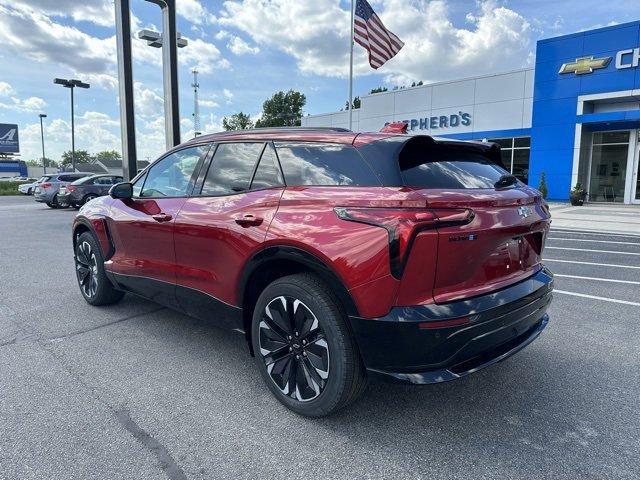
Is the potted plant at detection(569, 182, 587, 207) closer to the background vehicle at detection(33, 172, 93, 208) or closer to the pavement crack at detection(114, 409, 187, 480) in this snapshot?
the pavement crack at detection(114, 409, 187, 480)

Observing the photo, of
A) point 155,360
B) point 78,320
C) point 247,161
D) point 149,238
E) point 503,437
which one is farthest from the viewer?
point 78,320

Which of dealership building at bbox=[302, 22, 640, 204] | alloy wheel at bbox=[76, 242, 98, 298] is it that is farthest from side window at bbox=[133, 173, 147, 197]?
dealership building at bbox=[302, 22, 640, 204]

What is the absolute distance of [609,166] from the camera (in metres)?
19.6

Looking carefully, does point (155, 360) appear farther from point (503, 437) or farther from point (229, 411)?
point (503, 437)

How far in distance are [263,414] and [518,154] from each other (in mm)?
22537

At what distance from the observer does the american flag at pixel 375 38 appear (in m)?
15.0

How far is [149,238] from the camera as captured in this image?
3824mm

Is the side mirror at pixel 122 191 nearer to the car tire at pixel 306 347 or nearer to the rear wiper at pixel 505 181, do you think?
the car tire at pixel 306 347

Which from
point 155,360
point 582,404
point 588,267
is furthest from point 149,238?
point 588,267

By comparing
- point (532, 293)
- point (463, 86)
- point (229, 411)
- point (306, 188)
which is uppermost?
point (463, 86)

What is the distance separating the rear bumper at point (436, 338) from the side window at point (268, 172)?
1083 millimetres

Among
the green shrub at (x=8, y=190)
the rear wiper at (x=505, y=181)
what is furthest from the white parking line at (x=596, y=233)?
the green shrub at (x=8, y=190)

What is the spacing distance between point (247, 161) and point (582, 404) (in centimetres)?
271

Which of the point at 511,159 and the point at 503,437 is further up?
the point at 511,159
